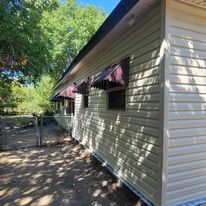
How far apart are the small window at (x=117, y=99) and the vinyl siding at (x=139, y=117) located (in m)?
0.15

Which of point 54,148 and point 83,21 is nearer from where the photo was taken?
point 54,148

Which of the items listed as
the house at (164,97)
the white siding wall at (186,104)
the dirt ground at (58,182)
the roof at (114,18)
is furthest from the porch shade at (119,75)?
the dirt ground at (58,182)

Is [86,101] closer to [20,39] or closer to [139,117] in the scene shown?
[20,39]

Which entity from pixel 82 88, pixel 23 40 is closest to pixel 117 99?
pixel 82 88

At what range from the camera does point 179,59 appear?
9.52 feet

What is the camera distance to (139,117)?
3.43m

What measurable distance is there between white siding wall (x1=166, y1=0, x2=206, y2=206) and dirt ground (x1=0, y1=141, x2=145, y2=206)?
3.00 feet

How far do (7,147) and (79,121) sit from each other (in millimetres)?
2994

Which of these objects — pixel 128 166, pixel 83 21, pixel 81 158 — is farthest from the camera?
pixel 83 21

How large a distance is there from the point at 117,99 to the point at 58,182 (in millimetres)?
2288

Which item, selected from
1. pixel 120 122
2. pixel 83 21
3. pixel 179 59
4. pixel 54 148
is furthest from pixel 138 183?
pixel 83 21

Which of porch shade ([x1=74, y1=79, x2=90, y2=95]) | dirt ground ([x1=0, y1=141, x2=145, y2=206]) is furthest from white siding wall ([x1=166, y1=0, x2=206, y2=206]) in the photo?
porch shade ([x1=74, y1=79, x2=90, y2=95])

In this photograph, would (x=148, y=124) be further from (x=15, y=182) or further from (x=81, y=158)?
(x=81, y=158)

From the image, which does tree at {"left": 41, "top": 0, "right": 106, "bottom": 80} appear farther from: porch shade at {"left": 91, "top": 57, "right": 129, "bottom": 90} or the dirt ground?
porch shade at {"left": 91, "top": 57, "right": 129, "bottom": 90}
